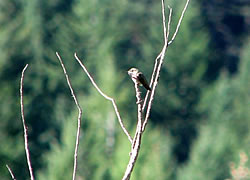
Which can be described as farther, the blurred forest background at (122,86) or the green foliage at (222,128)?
the green foliage at (222,128)

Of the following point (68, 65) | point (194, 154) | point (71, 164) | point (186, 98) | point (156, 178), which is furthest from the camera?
point (186, 98)

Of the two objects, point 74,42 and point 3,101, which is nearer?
point 3,101

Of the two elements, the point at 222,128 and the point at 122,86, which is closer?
the point at 122,86

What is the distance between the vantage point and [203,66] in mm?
53906

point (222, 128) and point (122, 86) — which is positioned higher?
point (222, 128)

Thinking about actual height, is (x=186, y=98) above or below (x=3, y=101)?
above

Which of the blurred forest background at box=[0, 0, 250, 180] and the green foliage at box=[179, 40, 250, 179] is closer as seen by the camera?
the blurred forest background at box=[0, 0, 250, 180]

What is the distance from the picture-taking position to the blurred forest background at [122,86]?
115 feet

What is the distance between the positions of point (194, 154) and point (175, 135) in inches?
359

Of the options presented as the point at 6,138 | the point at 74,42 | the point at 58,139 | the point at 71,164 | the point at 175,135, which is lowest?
the point at 71,164

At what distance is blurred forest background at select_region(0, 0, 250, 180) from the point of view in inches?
1385

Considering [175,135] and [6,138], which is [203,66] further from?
[6,138]

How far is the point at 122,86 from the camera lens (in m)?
41.0

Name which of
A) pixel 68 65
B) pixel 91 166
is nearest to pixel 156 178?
pixel 91 166
